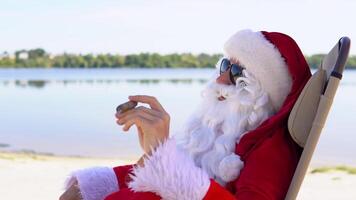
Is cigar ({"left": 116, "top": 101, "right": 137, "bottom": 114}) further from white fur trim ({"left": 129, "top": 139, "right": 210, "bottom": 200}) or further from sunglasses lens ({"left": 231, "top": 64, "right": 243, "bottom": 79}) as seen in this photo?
sunglasses lens ({"left": 231, "top": 64, "right": 243, "bottom": 79})

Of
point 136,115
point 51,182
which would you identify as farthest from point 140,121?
point 51,182

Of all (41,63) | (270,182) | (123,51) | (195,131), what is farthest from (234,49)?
(41,63)

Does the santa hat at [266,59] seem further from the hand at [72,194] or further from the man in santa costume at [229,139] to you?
the hand at [72,194]

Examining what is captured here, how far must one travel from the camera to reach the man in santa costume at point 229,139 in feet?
6.01

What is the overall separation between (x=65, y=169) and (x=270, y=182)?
5.25 m

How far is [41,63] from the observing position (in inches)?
1992

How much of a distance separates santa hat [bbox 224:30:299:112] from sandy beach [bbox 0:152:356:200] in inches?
126

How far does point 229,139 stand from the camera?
2.32m

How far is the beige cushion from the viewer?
6.75 ft

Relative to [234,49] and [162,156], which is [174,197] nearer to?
[162,156]

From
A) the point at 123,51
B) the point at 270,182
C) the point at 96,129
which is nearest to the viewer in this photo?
the point at 270,182

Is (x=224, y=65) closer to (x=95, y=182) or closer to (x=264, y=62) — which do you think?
(x=264, y=62)

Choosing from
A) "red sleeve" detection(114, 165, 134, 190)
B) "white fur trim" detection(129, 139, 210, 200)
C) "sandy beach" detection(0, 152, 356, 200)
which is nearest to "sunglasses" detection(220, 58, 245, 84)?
"red sleeve" detection(114, 165, 134, 190)

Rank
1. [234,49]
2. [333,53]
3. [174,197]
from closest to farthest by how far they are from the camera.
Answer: [174,197] → [333,53] → [234,49]
